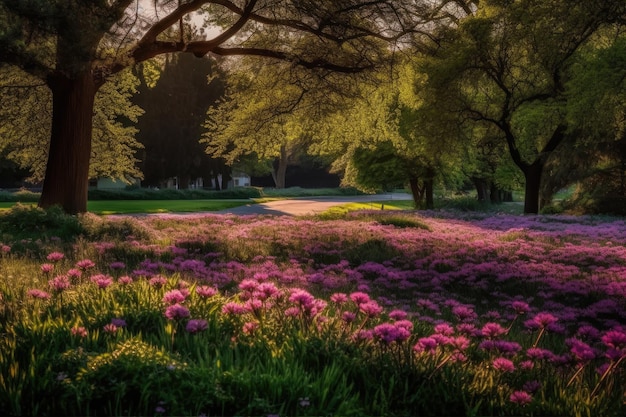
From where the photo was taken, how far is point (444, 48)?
62.4 feet

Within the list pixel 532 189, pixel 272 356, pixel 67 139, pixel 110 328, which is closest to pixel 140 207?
pixel 67 139

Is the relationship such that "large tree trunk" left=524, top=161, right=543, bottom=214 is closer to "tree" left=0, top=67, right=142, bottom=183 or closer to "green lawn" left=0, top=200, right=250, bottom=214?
"green lawn" left=0, top=200, right=250, bottom=214

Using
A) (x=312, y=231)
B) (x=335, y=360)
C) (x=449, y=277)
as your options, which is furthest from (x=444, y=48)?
(x=335, y=360)

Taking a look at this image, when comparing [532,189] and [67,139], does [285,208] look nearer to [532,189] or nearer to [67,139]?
[532,189]

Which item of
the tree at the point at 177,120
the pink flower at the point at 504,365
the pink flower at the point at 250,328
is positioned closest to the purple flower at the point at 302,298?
the pink flower at the point at 250,328

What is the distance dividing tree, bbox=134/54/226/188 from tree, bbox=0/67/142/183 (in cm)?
3397

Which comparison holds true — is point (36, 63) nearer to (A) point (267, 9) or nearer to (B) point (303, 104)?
(A) point (267, 9)

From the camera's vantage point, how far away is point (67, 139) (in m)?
15.9

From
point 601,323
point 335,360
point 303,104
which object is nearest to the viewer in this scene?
point 335,360

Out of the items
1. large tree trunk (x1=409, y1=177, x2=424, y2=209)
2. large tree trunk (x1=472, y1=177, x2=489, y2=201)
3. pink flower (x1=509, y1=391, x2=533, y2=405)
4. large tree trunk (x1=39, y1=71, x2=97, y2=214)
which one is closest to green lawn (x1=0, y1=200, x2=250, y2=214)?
large tree trunk (x1=39, y1=71, x2=97, y2=214)

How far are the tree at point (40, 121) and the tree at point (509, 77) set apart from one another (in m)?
12.3

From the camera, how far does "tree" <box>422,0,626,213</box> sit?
19891 mm

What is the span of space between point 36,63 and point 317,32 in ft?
23.4

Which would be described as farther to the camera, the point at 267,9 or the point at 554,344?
the point at 267,9
